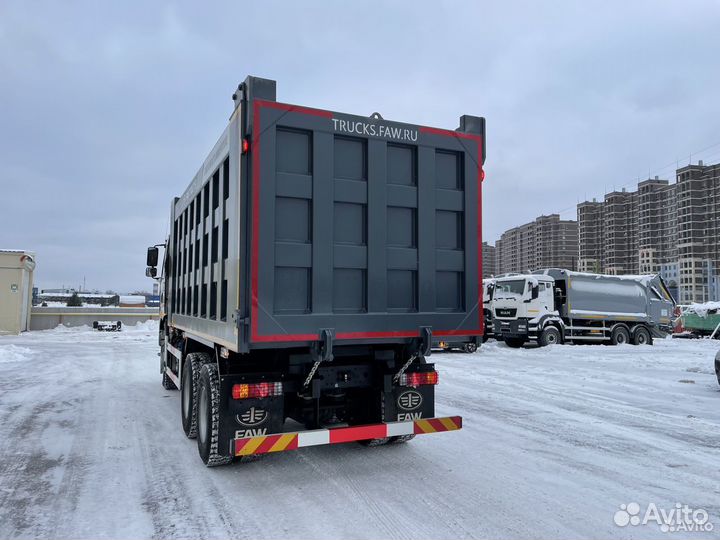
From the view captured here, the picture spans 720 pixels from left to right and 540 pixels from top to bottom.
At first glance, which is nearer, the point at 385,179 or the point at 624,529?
the point at 624,529

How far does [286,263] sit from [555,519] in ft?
10.2

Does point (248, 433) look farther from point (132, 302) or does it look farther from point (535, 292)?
point (132, 302)

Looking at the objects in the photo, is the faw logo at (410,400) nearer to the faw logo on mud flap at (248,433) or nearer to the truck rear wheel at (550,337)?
the faw logo on mud flap at (248,433)

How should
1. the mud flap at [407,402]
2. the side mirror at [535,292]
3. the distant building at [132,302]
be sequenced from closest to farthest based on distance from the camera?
the mud flap at [407,402] < the side mirror at [535,292] < the distant building at [132,302]

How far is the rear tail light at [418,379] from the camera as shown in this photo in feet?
18.1

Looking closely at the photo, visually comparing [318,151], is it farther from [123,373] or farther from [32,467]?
[123,373]

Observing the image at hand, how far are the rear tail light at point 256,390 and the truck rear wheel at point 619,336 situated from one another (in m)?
21.8

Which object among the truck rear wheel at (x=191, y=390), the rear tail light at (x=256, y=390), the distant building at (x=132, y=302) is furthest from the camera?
the distant building at (x=132, y=302)

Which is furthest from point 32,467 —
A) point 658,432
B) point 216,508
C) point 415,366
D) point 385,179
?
point 658,432

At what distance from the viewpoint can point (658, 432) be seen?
22.9 ft

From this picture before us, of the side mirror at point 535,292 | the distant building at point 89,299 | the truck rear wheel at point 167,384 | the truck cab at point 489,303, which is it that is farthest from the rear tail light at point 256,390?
the distant building at point 89,299

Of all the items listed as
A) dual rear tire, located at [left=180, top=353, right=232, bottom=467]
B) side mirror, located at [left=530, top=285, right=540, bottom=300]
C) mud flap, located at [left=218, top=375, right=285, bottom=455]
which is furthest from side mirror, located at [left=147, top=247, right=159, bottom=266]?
side mirror, located at [left=530, top=285, right=540, bottom=300]

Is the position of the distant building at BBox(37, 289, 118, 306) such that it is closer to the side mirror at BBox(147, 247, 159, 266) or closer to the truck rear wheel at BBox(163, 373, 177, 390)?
the side mirror at BBox(147, 247, 159, 266)

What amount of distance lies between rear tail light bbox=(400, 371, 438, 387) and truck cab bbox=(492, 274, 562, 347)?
16.4 meters
